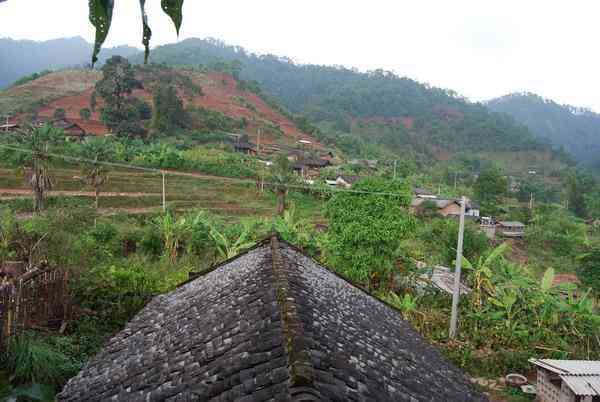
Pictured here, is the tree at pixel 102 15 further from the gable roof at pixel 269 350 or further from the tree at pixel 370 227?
the tree at pixel 370 227

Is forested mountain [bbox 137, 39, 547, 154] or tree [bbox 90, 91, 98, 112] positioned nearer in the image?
tree [bbox 90, 91, 98, 112]

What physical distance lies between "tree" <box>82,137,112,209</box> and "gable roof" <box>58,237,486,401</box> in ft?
51.0

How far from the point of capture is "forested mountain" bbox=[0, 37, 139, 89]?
94.9m

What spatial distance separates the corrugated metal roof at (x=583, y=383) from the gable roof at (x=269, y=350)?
4209 millimetres

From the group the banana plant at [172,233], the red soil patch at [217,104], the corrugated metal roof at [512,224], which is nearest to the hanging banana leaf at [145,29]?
the banana plant at [172,233]

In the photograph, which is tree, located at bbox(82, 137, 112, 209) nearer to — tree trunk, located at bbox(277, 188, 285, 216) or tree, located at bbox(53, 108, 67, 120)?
tree trunk, located at bbox(277, 188, 285, 216)

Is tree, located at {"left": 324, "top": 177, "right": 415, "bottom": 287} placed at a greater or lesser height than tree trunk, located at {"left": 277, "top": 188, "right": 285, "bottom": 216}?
greater

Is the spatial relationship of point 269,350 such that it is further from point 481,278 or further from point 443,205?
point 443,205

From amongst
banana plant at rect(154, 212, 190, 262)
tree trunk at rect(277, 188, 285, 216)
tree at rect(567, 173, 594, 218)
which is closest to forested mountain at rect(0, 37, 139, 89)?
tree trunk at rect(277, 188, 285, 216)

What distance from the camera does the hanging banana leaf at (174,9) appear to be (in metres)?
0.82

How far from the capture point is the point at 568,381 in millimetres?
8617

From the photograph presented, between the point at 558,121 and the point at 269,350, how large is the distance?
5363 inches

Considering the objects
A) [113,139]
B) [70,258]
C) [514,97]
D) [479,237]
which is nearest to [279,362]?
[70,258]

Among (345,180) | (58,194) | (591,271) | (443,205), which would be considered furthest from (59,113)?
(591,271)
